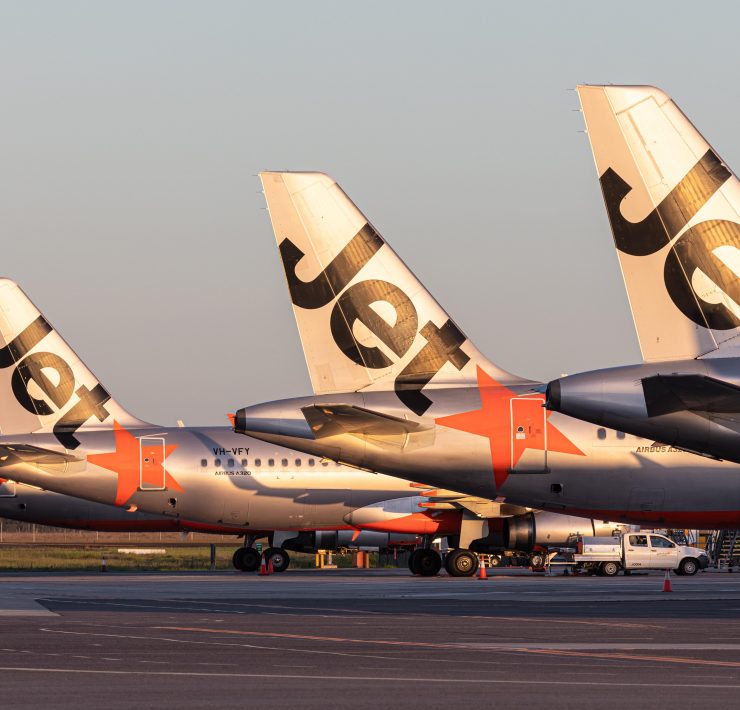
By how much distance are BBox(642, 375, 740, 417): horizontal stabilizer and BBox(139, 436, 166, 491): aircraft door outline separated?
35.2m

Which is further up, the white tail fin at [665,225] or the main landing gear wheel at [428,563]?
the white tail fin at [665,225]

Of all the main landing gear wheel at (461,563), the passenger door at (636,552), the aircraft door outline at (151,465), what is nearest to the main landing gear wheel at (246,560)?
Result: the aircraft door outline at (151,465)

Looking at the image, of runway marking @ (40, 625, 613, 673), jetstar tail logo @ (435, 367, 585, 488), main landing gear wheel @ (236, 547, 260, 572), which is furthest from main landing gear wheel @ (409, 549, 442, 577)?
runway marking @ (40, 625, 613, 673)

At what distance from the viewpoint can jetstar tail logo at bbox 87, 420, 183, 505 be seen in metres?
52.6

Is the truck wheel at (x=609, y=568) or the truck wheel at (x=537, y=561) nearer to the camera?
the truck wheel at (x=609, y=568)

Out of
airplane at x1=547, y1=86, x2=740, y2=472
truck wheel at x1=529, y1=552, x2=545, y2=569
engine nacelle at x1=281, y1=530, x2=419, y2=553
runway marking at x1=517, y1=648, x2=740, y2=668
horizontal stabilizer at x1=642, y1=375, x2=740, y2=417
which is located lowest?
runway marking at x1=517, y1=648, x2=740, y2=668

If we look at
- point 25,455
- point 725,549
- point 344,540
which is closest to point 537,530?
point 344,540

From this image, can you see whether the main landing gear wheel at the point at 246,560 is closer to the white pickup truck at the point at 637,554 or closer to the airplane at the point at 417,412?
the white pickup truck at the point at 637,554

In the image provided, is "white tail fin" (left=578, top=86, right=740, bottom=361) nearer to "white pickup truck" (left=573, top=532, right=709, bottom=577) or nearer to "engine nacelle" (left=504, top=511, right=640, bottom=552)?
"engine nacelle" (left=504, top=511, right=640, bottom=552)

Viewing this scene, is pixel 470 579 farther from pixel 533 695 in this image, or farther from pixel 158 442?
pixel 533 695

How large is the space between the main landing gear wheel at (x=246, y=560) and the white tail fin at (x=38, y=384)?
7.94 m

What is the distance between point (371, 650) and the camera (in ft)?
65.6

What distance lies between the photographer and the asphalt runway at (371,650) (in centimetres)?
1482

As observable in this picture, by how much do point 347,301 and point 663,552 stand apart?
26.2m
